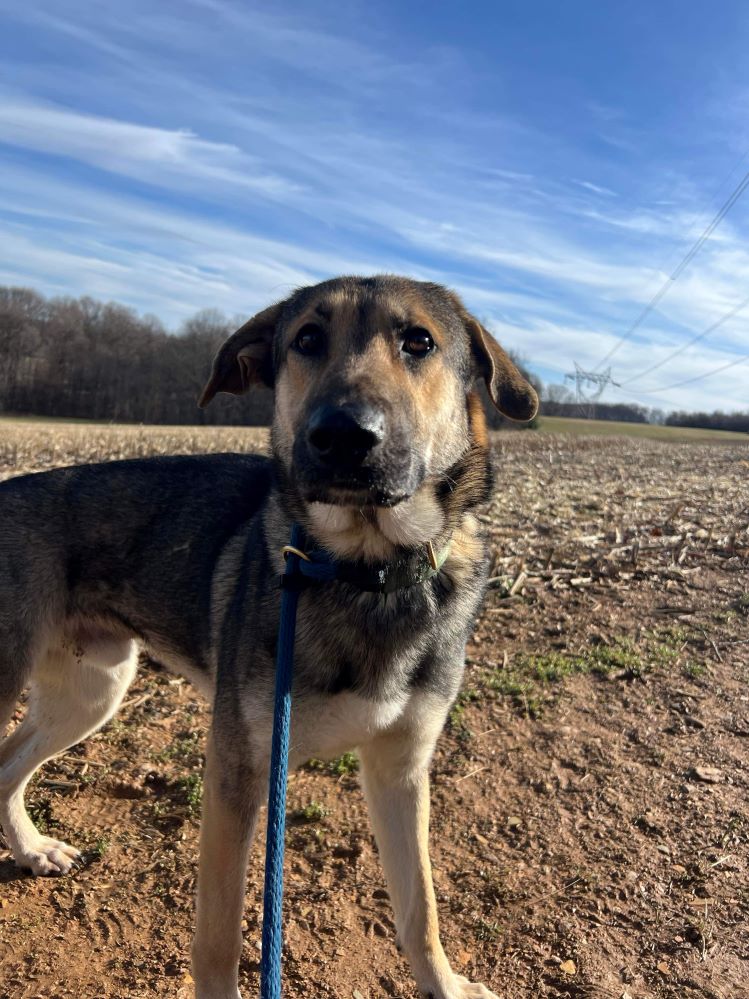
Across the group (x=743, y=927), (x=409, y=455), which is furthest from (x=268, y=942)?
(x=743, y=927)

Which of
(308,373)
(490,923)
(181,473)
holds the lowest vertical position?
(490,923)

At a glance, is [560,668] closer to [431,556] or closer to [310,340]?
[431,556]

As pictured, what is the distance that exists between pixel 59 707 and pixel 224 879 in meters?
1.81

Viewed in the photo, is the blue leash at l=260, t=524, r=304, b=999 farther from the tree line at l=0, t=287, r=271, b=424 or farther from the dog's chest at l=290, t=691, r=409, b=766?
the tree line at l=0, t=287, r=271, b=424

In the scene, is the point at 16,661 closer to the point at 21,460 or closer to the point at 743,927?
the point at 743,927

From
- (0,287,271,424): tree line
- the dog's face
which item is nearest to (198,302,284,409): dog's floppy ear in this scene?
the dog's face

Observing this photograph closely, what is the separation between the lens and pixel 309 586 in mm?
3213

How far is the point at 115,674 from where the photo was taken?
450cm

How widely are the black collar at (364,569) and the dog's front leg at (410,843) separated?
0.64 m

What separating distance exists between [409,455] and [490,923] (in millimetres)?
2457

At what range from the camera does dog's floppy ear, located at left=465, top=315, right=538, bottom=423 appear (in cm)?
376

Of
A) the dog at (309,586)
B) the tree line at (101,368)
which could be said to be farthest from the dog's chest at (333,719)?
the tree line at (101,368)

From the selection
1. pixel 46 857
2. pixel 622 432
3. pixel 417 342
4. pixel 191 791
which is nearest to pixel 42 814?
pixel 46 857

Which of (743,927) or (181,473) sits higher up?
(181,473)
